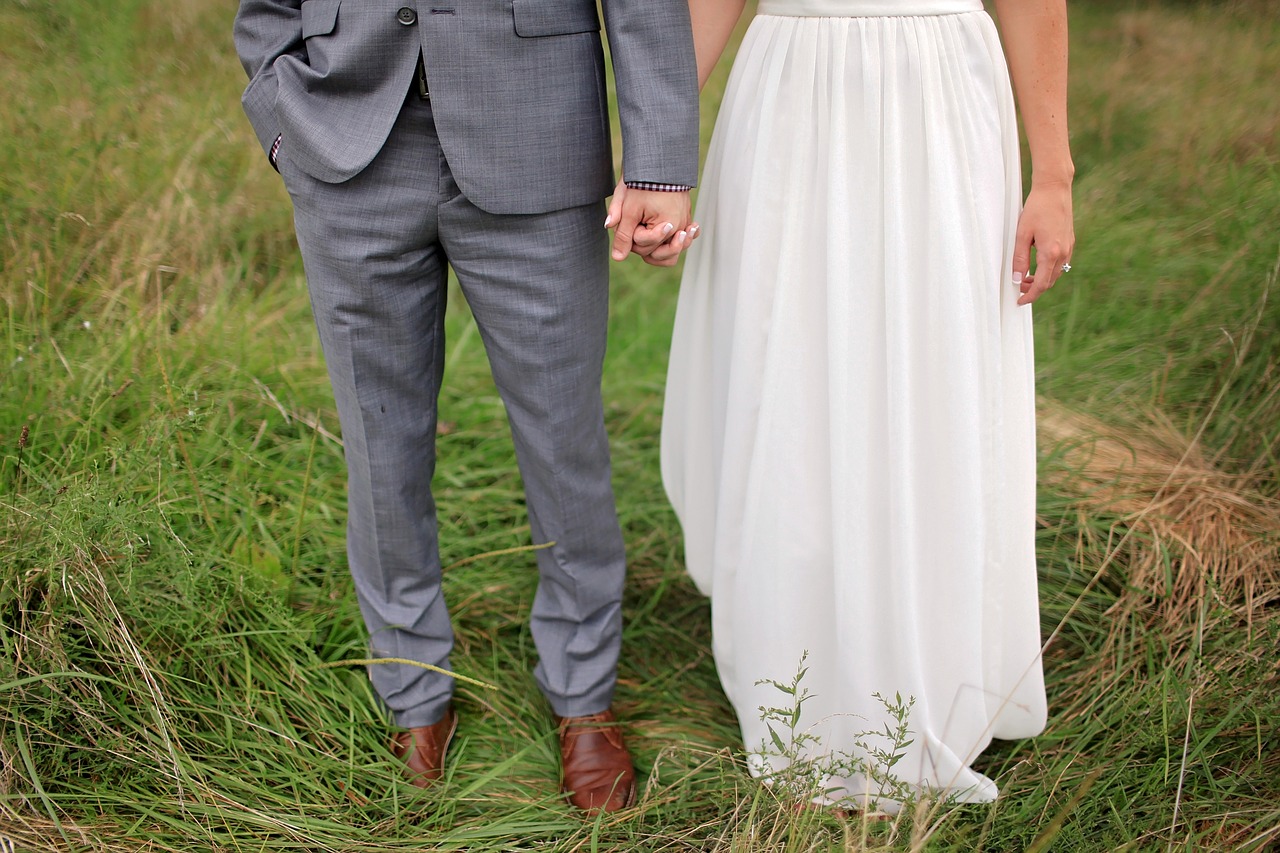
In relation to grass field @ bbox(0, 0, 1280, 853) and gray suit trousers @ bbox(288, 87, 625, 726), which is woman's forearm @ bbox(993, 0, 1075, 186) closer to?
gray suit trousers @ bbox(288, 87, 625, 726)

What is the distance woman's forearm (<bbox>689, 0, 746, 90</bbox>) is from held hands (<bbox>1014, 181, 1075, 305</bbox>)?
1.95 feet

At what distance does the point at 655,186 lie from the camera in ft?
4.91

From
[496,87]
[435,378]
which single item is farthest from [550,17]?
[435,378]

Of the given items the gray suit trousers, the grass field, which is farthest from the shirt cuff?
the grass field

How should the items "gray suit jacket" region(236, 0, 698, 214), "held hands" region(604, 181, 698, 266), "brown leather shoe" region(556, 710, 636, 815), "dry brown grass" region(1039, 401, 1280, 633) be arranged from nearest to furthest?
1. "gray suit jacket" region(236, 0, 698, 214)
2. "held hands" region(604, 181, 698, 266)
3. "brown leather shoe" region(556, 710, 636, 815)
4. "dry brown grass" region(1039, 401, 1280, 633)

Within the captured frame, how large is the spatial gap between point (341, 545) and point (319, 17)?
123cm

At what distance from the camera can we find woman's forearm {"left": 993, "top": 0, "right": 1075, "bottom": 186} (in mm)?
1488

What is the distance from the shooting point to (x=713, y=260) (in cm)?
180

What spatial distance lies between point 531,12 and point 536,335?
500 millimetres

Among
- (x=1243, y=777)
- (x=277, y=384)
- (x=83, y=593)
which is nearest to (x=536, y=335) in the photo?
(x=83, y=593)

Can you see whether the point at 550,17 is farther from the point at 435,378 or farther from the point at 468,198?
the point at 435,378

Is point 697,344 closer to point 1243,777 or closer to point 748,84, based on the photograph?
point 748,84

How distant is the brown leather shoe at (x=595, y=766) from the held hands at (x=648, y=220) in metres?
0.99

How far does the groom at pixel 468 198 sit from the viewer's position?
4.70 feet
